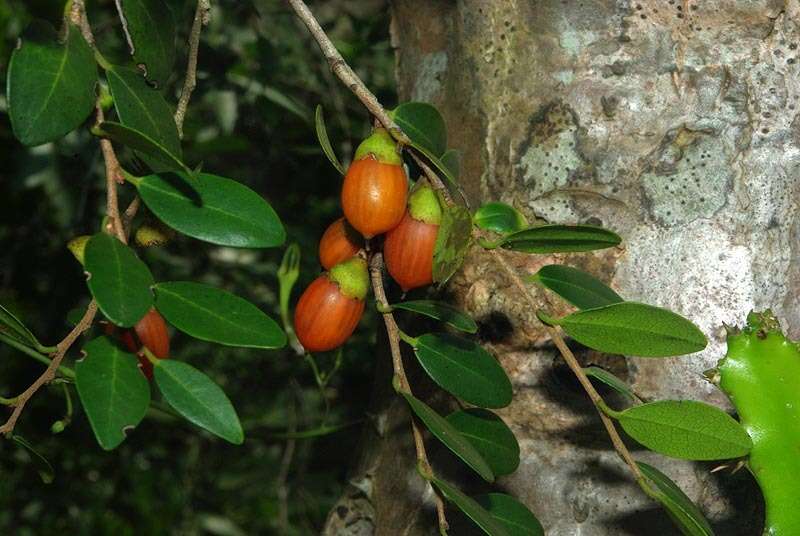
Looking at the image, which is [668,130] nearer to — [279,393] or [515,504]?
[515,504]

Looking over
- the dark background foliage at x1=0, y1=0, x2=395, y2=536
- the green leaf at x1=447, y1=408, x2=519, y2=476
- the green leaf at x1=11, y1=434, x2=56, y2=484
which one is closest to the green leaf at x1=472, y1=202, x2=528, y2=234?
the green leaf at x1=447, y1=408, x2=519, y2=476

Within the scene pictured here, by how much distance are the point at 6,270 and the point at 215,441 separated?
29.1 inches

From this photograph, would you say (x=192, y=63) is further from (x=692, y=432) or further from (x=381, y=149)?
(x=692, y=432)

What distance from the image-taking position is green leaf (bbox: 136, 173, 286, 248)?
890 millimetres

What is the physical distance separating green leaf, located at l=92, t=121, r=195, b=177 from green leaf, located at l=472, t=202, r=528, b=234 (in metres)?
0.27

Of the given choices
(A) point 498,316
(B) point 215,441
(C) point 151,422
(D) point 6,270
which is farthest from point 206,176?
(B) point 215,441

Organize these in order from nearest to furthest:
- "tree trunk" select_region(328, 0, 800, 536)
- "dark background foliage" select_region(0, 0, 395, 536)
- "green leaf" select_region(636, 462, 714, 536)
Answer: "green leaf" select_region(636, 462, 714, 536)
"tree trunk" select_region(328, 0, 800, 536)
"dark background foliage" select_region(0, 0, 395, 536)

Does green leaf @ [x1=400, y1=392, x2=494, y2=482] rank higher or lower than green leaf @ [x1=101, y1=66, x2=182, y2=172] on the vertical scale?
lower

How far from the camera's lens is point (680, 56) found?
117 centimetres

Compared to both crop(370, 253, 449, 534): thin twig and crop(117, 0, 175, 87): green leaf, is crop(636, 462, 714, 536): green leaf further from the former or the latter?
crop(117, 0, 175, 87): green leaf

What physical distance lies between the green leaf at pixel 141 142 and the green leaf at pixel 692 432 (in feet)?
1.41

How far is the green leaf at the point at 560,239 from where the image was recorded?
869mm

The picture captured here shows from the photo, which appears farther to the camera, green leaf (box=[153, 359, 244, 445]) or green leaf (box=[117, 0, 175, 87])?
green leaf (box=[117, 0, 175, 87])

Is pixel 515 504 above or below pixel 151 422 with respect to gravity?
above
